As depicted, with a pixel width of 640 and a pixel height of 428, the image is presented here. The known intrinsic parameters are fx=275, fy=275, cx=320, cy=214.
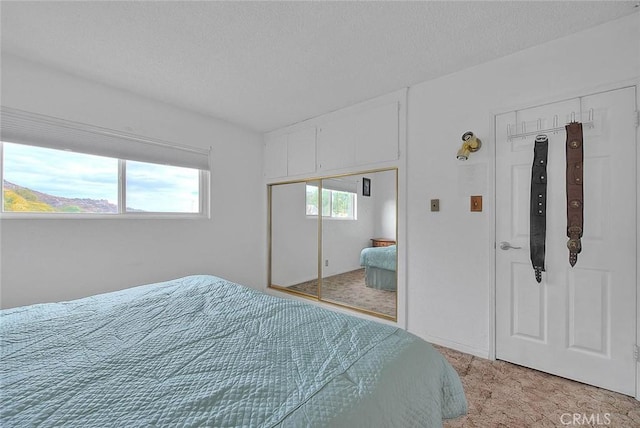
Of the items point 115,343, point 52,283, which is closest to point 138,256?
point 52,283

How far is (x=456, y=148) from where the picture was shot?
2.40 meters

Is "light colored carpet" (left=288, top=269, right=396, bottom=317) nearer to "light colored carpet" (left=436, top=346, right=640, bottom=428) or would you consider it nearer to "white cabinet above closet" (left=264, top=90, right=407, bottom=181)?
"light colored carpet" (left=436, top=346, right=640, bottom=428)

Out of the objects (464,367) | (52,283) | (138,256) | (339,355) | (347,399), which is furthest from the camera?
(138,256)

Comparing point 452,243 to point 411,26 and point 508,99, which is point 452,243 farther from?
point 411,26

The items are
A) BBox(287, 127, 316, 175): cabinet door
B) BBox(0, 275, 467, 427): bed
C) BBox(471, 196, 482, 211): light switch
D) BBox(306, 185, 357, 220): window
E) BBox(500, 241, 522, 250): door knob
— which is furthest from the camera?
BBox(287, 127, 316, 175): cabinet door

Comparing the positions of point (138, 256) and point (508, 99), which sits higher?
point (508, 99)

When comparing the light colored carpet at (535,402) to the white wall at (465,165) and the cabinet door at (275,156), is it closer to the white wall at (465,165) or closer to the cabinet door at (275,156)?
the white wall at (465,165)

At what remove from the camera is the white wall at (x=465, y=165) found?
1.91 meters

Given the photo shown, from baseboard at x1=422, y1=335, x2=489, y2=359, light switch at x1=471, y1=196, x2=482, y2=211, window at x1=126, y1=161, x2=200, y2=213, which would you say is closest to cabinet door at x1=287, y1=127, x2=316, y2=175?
window at x1=126, y1=161, x2=200, y2=213

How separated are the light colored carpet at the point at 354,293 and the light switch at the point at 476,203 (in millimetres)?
1170

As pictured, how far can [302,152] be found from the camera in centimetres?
355

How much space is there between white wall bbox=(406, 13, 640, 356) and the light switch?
0.15 feet

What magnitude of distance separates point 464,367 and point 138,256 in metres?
3.13

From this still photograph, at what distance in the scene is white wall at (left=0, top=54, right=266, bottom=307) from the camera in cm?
220
